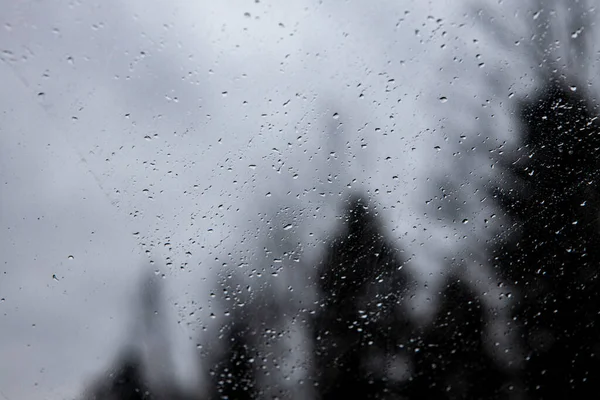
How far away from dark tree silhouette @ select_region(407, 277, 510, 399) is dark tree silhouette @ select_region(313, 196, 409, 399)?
0.11 meters

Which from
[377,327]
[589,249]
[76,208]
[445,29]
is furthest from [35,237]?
[589,249]

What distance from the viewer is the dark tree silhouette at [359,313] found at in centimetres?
240

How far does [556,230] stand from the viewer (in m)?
2.71

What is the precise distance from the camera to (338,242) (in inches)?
108

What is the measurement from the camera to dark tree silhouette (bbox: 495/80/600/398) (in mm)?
2500

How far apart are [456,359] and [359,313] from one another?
1.71 feet

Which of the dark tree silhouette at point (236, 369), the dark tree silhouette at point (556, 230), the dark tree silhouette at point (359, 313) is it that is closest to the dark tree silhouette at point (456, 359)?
the dark tree silhouette at point (359, 313)

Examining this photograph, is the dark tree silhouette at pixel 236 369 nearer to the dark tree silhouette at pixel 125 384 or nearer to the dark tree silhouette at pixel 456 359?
the dark tree silhouette at pixel 125 384

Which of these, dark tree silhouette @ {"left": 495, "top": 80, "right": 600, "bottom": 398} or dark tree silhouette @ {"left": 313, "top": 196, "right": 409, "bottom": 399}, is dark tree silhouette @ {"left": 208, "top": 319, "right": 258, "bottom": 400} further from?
dark tree silhouette @ {"left": 495, "top": 80, "right": 600, "bottom": 398}

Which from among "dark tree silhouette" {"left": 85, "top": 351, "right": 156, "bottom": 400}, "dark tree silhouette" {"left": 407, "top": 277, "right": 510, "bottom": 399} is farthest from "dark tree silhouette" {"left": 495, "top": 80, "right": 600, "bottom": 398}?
"dark tree silhouette" {"left": 85, "top": 351, "right": 156, "bottom": 400}

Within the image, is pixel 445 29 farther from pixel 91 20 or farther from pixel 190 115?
pixel 91 20

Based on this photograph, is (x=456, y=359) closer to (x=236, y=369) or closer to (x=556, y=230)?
(x=556, y=230)

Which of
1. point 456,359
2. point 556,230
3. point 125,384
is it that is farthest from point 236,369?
point 556,230

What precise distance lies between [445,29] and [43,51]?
1872mm
